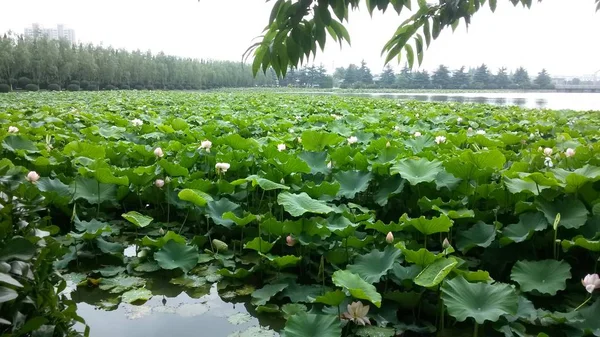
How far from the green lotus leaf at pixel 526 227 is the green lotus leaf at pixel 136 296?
1165mm

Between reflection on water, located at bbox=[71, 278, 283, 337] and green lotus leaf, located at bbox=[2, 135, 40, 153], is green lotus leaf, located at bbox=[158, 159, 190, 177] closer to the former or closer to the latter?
reflection on water, located at bbox=[71, 278, 283, 337]

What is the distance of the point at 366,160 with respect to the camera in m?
2.18

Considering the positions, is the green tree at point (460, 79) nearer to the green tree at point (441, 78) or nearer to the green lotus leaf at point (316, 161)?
the green tree at point (441, 78)

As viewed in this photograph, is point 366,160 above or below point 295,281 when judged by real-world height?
above

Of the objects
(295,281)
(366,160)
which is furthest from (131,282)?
(366,160)

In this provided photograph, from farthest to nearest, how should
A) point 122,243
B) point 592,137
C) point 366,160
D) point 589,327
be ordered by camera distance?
point 592,137
point 366,160
point 122,243
point 589,327

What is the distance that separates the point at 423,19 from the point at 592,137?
3110mm

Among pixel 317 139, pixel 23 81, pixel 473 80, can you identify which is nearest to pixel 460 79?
pixel 473 80

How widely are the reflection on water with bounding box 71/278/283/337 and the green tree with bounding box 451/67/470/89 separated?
4962cm

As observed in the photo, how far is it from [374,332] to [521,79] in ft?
172

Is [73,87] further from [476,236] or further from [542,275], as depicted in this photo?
[542,275]

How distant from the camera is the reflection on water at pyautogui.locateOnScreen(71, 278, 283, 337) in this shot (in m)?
1.29

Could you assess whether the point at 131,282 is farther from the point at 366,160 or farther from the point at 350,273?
the point at 366,160

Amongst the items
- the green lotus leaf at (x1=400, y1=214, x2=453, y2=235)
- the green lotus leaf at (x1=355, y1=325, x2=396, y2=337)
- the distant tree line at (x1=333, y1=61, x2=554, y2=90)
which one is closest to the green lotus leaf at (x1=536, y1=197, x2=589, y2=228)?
the green lotus leaf at (x1=400, y1=214, x2=453, y2=235)
